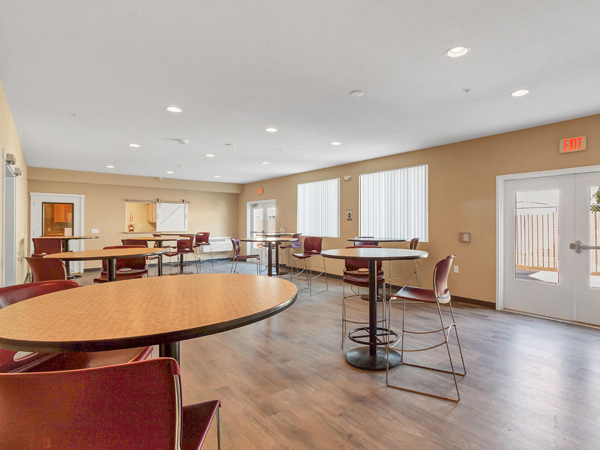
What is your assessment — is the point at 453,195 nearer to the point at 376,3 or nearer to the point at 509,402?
the point at 509,402

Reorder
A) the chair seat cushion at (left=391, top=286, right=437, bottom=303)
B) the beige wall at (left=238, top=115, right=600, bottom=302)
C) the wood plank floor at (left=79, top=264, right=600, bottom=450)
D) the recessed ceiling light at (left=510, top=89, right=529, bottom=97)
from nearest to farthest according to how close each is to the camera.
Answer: the wood plank floor at (left=79, top=264, right=600, bottom=450)
the chair seat cushion at (left=391, top=286, right=437, bottom=303)
the recessed ceiling light at (left=510, top=89, right=529, bottom=97)
the beige wall at (left=238, top=115, right=600, bottom=302)

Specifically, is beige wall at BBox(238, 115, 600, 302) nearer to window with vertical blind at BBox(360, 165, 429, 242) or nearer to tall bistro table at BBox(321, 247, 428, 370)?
window with vertical blind at BBox(360, 165, 429, 242)

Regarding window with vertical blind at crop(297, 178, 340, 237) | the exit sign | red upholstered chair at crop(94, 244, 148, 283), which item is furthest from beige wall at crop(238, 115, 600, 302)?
red upholstered chair at crop(94, 244, 148, 283)

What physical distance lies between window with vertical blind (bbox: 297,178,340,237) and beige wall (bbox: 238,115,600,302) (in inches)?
69.2

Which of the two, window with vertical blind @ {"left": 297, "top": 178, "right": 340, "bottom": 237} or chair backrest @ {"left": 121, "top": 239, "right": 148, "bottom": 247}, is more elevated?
window with vertical blind @ {"left": 297, "top": 178, "right": 340, "bottom": 237}

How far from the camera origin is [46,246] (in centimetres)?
583

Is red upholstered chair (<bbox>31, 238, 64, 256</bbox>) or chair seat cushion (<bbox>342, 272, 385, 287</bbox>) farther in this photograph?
red upholstered chair (<bbox>31, 238, 64, 256</bbox>)

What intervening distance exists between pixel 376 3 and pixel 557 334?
12.9ft

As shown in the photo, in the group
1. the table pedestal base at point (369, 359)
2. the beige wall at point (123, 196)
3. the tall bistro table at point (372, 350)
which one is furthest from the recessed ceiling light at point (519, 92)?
the beige wall at point (123, 196)

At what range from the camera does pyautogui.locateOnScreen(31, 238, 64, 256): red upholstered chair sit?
19.0 ft

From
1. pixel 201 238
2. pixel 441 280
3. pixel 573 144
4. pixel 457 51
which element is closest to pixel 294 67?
pixel 457 51

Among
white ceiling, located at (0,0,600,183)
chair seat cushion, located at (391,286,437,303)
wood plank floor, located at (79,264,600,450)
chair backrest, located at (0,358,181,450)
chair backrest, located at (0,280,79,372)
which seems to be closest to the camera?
chair backrest, located at (0,358,181,450)

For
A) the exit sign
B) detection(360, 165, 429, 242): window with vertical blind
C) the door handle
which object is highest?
the exit sign

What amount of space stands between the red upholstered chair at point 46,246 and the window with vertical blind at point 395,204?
5.90 m
